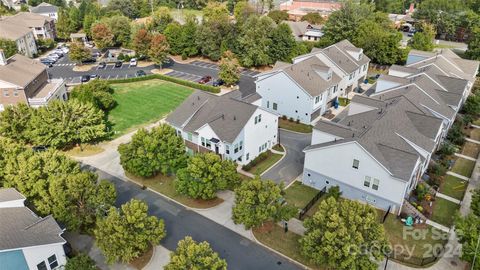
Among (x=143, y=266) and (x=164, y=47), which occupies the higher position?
(x=164, y=47)

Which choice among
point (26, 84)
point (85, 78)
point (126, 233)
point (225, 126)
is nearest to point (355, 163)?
point (225, 126)

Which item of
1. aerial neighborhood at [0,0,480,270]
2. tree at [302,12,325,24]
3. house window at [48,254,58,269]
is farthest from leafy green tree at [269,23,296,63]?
house window at [48,254,58,269]

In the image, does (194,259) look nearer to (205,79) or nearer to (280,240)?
(280,240)

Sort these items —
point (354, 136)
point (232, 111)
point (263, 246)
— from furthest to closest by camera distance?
point (232, 111)
point (354, 136)
point (263, 246)

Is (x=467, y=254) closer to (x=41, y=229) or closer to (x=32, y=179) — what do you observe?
(x=41, y=229)

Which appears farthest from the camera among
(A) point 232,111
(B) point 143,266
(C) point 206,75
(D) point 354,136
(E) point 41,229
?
(C) point 206,75

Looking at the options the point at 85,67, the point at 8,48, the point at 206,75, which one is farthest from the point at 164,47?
the point at 8,48

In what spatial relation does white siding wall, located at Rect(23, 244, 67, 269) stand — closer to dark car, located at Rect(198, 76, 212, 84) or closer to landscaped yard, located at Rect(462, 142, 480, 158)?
dark car, located at Rect(198, 76, 212, 84)
